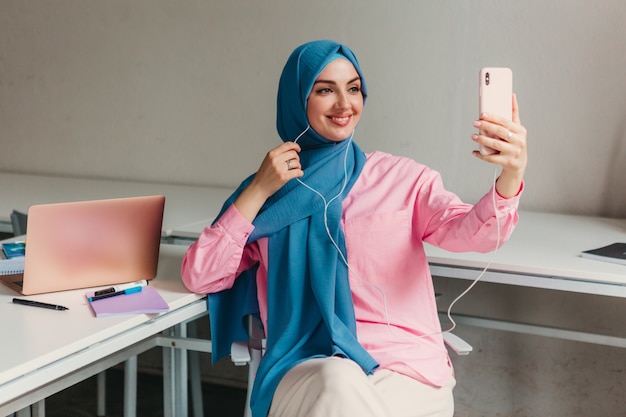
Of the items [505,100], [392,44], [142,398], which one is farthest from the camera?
[142,398]

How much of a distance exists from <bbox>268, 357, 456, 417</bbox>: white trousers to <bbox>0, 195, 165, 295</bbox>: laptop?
50 cm

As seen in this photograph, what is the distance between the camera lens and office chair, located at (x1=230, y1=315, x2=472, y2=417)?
1.89 m

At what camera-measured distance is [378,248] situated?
1953mm

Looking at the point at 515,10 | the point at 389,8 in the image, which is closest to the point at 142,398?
the point at 389,8

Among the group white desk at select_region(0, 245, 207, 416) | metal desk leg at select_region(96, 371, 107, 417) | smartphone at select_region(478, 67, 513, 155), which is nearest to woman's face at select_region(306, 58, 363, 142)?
smartphone at select_region(478, 67, 513, 155)

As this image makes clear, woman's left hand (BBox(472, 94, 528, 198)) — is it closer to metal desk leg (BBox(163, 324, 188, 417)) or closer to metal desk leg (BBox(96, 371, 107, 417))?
metal desk leg (BBox(163, 324, 188, 417))

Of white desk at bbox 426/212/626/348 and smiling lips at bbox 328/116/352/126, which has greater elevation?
smiling lips at bbox 328/116/352/126

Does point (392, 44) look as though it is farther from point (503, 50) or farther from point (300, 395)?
point (300, 395)

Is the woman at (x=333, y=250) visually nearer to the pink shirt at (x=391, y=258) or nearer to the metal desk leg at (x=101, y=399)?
the pink shirt at (x=391, y=258)

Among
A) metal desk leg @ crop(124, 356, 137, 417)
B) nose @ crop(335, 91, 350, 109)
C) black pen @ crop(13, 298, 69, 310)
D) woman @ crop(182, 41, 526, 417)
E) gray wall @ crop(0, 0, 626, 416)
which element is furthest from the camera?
gray wall @ crop(0, 0, 626, 416)

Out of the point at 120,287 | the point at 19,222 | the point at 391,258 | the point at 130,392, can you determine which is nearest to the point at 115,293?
the point at 120,287

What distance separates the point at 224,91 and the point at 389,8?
77cm

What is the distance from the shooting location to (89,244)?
1.88m

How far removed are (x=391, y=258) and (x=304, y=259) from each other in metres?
0.21
